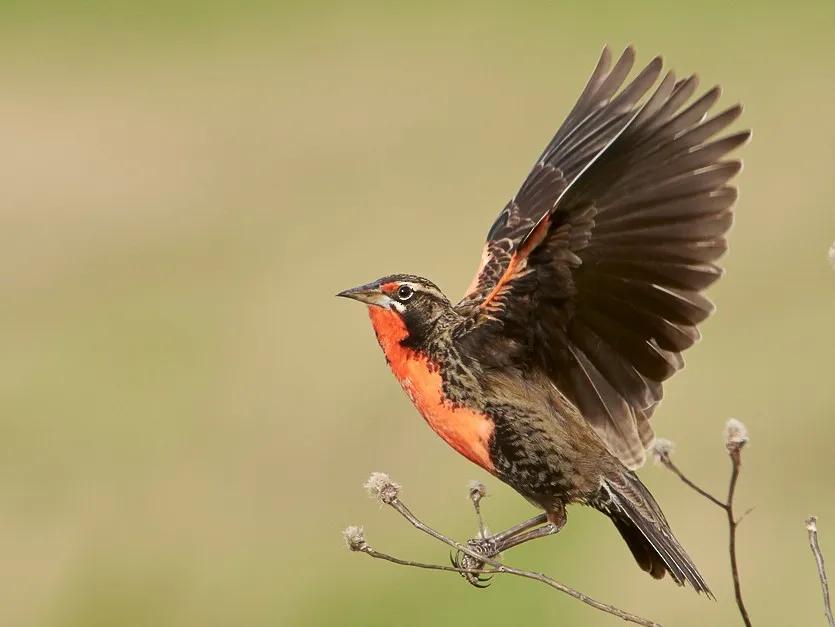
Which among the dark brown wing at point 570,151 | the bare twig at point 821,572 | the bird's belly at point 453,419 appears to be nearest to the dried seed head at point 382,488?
the bird's belly at point 453,419

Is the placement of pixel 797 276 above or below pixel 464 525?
above

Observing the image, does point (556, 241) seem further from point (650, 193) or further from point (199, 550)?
point (199, 550)

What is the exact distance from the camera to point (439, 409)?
423 centimetres

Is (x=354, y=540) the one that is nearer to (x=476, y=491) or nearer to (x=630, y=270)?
(x=476, y=491)

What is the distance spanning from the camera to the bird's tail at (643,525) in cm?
420

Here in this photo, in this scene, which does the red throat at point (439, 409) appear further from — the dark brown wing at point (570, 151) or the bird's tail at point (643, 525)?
the dark brown wing at point (570, 151)

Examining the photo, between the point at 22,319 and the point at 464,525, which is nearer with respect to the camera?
the point at 464,525

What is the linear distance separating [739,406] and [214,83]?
9731 millimetres

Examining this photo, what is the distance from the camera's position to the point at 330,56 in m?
18.5

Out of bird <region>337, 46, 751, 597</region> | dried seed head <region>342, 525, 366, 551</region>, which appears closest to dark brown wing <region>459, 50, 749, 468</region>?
bird <region>337, 46, 751, 597</region>

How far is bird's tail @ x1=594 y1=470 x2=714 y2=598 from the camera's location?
4.20m

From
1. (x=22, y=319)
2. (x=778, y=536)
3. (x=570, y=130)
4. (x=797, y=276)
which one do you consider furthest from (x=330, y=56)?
(x=570, y=130)

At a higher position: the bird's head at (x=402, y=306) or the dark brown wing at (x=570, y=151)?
the dark brown wing at (x=570, y=151)

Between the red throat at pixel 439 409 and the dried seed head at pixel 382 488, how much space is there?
42 cm
